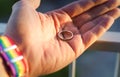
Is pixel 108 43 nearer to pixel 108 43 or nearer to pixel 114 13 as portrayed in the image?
pixel 108 43

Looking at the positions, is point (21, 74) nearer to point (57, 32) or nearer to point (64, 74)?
point (57, 32)

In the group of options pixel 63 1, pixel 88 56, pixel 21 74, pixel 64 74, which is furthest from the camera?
pixel 63 1

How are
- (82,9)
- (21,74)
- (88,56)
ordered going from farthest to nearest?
1. (88,56)
2. (82,9)
3. (21,74)

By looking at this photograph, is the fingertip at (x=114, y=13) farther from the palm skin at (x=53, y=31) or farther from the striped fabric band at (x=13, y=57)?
the striped fabric band at (x=13, y=57)

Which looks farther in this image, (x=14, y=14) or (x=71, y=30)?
(x=71, y=30)

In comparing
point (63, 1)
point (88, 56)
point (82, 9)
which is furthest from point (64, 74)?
point (82, 9)

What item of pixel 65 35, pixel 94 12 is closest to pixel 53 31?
pixel 65 35

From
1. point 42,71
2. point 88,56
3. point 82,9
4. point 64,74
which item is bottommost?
point 64,74

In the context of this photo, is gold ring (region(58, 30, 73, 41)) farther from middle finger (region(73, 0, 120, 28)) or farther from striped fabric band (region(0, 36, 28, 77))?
striped fabric band (region(0, 36, 28, 77))

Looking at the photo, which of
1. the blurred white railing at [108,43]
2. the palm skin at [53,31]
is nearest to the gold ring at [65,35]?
the palm skin at [53,31]
